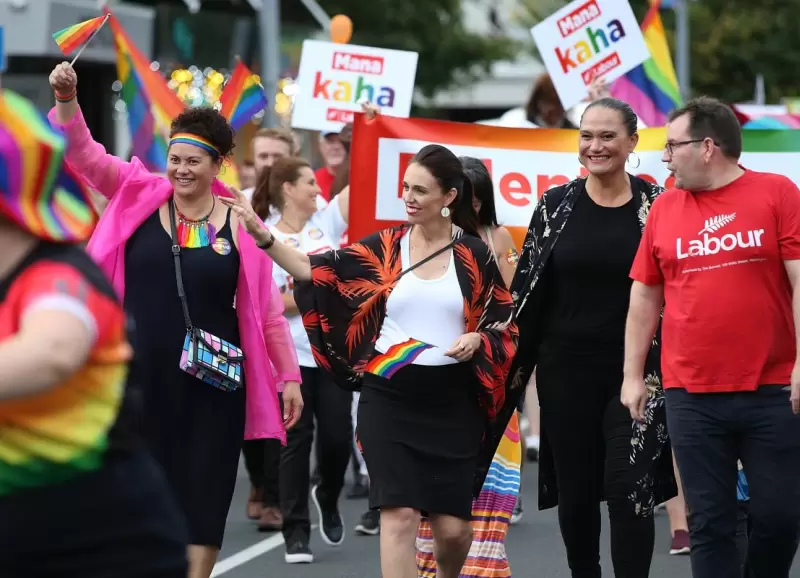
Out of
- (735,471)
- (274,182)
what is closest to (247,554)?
(274,182)

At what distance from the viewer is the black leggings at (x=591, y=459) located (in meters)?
6.48

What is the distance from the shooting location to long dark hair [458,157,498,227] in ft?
25.8

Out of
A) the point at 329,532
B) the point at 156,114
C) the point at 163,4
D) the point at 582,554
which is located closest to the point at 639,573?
the point at 582,554

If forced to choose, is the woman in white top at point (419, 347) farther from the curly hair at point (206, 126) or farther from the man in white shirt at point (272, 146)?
the man in white shirt at point (272, 146)

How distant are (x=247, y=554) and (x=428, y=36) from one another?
22.8 metres

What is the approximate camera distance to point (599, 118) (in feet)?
22.0

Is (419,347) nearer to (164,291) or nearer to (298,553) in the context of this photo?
(164,291)

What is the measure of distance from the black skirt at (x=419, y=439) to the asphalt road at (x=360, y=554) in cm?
177

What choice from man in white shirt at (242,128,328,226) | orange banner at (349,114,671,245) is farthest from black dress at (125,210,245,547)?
man in white shirt at (242,128,328,226)

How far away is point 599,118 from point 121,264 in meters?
1.93

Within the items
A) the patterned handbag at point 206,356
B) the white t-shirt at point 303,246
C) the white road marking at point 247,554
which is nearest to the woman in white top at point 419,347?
the patterned handbag at point 206,356

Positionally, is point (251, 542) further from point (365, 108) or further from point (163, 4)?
point (163, 4)

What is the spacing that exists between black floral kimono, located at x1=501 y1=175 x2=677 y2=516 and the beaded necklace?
50.2 inches

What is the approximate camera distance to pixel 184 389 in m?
6.23
